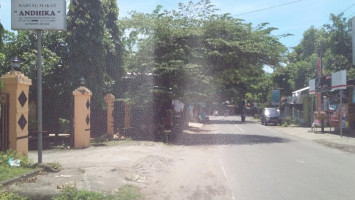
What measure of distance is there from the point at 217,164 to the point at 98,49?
29.0 feet

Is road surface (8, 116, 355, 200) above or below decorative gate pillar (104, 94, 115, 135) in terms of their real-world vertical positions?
below

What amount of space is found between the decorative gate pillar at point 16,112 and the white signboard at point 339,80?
17703mm

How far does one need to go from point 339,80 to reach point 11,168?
62.7ft

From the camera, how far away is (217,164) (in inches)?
473

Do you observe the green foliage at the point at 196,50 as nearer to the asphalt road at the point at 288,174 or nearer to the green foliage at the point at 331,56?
the asphalt road at the point at 288,174

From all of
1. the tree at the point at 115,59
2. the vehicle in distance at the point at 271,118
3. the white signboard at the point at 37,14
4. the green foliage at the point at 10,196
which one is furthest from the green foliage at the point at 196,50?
the vehicle in distance at the point at 271,118

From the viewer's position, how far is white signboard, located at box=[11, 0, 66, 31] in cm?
962

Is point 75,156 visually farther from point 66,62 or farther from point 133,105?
point 133,105

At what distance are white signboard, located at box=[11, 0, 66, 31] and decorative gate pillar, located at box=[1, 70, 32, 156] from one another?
1400 mm

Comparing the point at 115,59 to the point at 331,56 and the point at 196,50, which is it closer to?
the point at 196,50

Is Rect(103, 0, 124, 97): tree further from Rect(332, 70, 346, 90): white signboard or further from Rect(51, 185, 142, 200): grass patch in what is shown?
Rect(51, 185, 142, 200): grass patch

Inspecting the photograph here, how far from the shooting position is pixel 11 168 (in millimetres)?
8344

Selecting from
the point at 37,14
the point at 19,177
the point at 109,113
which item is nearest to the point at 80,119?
the point at 109,113

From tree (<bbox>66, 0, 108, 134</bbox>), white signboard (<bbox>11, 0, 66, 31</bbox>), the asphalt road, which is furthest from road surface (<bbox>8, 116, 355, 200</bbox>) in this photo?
tree (<bbox>66, 0, 108, 134</bbox>)
